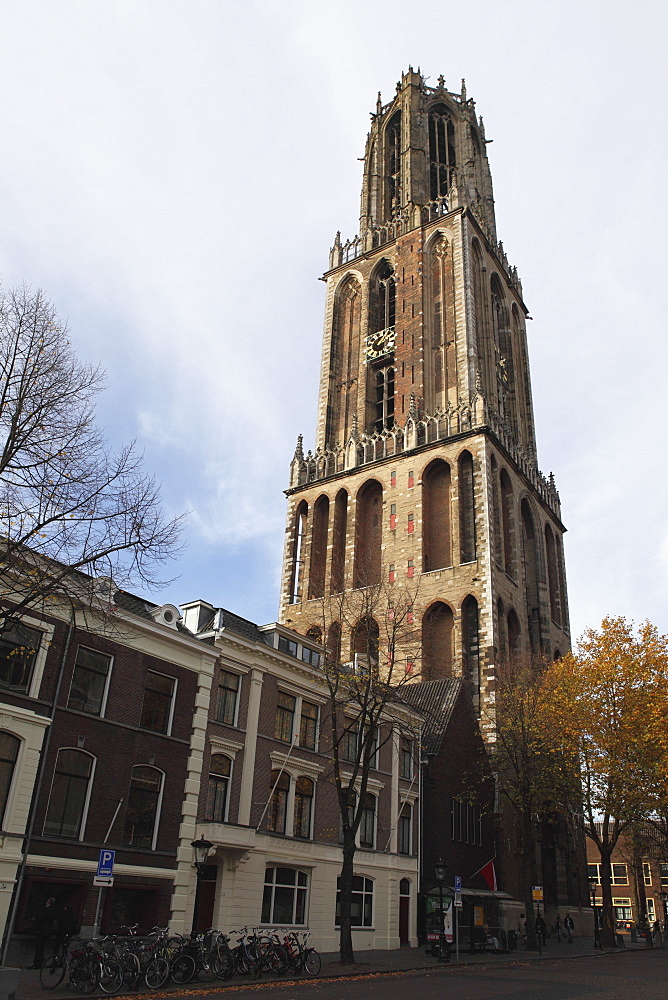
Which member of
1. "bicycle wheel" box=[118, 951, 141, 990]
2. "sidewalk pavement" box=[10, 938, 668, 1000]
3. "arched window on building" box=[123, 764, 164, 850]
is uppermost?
"arched window on building" box=[123, 764, 164, 850]

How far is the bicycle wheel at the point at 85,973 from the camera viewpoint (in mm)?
14039

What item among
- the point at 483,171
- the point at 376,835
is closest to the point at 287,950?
the point at 376,835

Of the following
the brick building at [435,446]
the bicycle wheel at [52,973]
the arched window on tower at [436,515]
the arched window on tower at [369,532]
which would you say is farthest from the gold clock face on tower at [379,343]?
the bicycle wheel at [52,973]

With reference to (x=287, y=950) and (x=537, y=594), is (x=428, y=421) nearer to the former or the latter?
(x=537, y=594)

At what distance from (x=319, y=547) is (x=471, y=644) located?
14.6 m

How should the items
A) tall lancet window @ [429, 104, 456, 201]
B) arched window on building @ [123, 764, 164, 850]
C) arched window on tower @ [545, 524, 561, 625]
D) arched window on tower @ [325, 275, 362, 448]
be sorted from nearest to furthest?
arched window on building @ [123, 764, 164, 850] → arched window on tower @ [545, 524, 561, 625] → arched window on tower @ [325, 275, 362, 448] → tall lancet window @ [429, 104, 456, 201]

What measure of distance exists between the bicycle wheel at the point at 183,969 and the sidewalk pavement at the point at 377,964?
0.15 m

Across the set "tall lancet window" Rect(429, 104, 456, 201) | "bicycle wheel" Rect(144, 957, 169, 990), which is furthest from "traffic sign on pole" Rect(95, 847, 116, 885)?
"tall lancet window" Rect(429, 104, 456, 201)

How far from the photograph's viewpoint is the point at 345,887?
2144 cm

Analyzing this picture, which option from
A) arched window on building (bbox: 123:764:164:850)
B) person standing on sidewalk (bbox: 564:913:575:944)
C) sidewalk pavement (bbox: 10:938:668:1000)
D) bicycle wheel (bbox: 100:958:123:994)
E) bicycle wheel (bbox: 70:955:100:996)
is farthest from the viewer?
person standing on sidewalk (bbox: 564:913:575:944)

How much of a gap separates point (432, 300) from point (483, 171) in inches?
864

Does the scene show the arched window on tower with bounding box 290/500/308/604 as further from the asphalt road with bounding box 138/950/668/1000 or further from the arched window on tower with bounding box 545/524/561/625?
the asphalt road with bounding box 138/950/668/1000

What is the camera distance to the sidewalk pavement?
46.7 ft

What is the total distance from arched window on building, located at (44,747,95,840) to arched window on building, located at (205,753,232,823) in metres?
4.26
